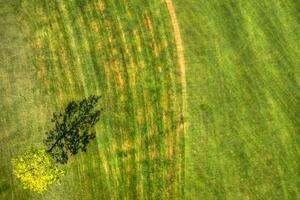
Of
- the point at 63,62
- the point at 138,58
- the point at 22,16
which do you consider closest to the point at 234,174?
the point at 138,58

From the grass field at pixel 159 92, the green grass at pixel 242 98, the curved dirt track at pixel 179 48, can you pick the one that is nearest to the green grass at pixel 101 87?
the grass field at pixel 159 92

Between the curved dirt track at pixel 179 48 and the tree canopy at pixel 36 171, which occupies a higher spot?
the curved dirt track at pixel 179 48

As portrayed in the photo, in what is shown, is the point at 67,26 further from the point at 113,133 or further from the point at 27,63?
the point at 113,133

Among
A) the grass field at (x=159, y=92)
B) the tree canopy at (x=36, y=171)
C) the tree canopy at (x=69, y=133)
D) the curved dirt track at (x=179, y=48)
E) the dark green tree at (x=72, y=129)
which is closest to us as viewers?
the tree canopy at (x=36, y=171)

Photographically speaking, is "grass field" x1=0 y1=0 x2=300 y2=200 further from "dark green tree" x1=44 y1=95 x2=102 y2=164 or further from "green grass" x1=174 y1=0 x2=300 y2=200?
"dark green tree" x1=44 y1=95 x2=102 y2=164

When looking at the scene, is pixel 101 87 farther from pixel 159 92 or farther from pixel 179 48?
pixel 179 48

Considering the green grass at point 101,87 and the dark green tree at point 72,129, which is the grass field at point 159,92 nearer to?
the green grass at point 101,87
